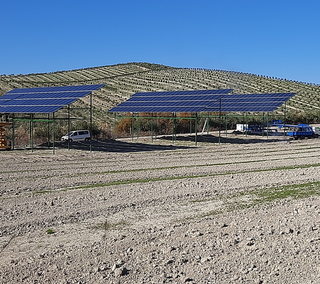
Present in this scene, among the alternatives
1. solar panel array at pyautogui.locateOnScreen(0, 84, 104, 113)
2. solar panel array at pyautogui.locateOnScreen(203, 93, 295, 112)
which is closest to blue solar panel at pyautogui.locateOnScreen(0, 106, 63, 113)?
solar panel array at pyautogui.locateOnScreen(0, 84, 104, 113)

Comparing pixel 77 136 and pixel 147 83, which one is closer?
pixel 77 136

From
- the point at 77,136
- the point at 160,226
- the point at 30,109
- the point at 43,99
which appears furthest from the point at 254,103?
the point at 160,226

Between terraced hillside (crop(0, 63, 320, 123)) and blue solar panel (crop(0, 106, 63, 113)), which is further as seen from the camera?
terraced hillside (crop(0, 63, 320, 123))

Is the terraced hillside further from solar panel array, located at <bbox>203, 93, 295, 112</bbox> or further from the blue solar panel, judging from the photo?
the blue solar panel

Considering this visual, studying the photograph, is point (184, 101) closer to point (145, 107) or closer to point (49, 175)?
point (145, 107)

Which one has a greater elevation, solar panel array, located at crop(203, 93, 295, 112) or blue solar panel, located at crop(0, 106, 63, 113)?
solar panel array, located at crop(203, 93, 295, 112)

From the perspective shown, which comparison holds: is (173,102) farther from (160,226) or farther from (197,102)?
(160,226)

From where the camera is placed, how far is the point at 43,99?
102ft

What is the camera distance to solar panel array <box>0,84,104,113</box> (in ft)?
91.7

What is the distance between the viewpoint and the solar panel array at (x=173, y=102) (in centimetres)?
3444

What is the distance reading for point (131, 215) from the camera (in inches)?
→ 422

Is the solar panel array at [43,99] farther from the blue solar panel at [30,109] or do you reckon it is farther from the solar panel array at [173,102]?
the solar panel array at [173,102]

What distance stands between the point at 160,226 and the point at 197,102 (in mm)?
25987

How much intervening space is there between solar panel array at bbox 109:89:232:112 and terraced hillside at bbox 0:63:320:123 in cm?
2578
